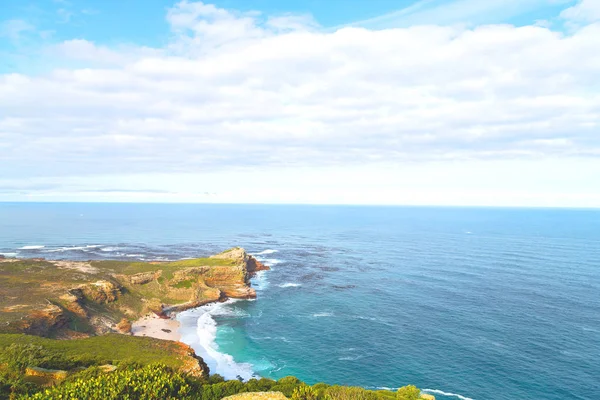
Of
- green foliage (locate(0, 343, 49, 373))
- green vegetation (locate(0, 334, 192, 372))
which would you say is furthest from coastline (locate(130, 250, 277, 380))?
green foliage (locate(0, 343, 49, 373))

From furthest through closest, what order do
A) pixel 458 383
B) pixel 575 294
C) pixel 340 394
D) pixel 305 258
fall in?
pixel 305 258 < pixel 575 294 < pixel 458 383 < pixel 340 394

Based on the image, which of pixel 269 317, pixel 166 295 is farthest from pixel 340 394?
pixel 166 295

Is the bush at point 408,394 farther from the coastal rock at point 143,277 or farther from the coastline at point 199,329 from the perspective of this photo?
the coastal rock at point 143,277

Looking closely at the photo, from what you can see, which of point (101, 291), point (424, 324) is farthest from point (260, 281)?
point (424, 324)

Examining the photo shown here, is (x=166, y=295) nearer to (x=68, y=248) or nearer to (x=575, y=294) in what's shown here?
(x=68, y=248)

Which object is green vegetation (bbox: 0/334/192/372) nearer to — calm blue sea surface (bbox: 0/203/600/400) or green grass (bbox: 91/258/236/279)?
calm blue sea surface (bbox: 0/203/600/400)

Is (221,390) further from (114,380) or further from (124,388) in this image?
(114,380)
